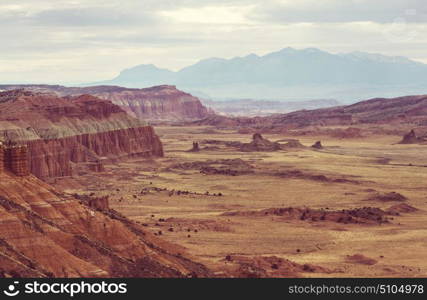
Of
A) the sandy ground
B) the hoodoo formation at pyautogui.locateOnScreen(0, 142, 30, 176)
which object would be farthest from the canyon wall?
the hoodoo formation at pyautogui.locateOnScreen(0, 142, 30, 176)

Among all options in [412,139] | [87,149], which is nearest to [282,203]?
[87,149]

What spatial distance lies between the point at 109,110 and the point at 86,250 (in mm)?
101454

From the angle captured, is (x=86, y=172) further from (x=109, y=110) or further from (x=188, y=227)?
(x=188, y=227)

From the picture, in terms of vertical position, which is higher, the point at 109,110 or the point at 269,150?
the point at 109,110

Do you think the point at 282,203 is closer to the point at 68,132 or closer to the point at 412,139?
the point at 68,132

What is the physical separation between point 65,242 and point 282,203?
50859 millimetres

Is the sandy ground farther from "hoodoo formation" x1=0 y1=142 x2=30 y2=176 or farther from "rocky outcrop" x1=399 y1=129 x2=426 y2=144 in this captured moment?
"rocky outcrop" x1=399 y1=129 x2=426 y2=144

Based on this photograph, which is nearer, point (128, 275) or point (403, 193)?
point (128, 275)

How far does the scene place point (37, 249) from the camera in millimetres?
38719

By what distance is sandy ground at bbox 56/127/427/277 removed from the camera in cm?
5797

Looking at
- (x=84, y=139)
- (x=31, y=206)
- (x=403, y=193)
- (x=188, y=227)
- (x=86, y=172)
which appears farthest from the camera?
(x=84, y=139)

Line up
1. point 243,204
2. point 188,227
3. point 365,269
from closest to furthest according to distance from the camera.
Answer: point 365,269 → point 188,227 → point 243,204

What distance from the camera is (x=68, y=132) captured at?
12019 cm

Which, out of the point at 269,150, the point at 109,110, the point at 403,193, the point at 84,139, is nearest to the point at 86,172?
the point at 84,139
